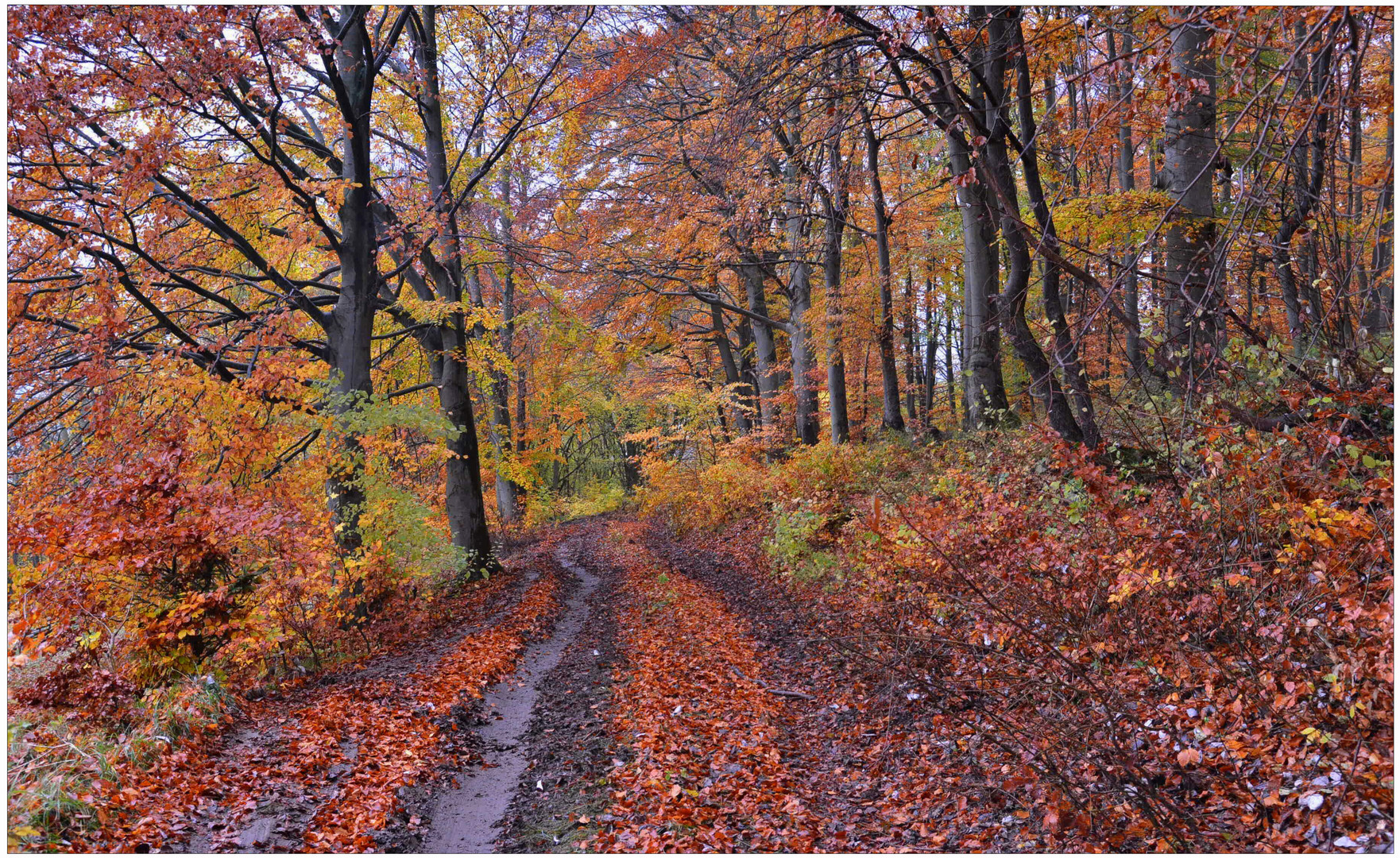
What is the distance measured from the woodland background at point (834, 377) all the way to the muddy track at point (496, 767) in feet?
4.03

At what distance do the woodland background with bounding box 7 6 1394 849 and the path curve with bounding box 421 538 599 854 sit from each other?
1219mm

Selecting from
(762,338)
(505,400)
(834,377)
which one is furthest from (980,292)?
(505,400)

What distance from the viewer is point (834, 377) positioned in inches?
677

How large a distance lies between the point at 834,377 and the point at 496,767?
12718 millimetres

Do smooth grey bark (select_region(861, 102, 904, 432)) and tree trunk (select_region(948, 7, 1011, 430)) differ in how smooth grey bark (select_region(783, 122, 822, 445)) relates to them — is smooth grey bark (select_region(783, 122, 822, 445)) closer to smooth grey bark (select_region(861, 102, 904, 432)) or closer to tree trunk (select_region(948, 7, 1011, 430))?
smooth grey bark (select_region(861, 102, 904, 432))

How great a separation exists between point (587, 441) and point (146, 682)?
3793 centimetres

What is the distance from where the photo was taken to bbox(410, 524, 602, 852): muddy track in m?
4.93

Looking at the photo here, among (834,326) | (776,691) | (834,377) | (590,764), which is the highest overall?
(834,326)

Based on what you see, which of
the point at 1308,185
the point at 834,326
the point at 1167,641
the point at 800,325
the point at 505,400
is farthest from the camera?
the point at 505,400

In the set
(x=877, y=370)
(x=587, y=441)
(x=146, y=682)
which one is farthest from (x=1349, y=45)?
(x=587, y=441)

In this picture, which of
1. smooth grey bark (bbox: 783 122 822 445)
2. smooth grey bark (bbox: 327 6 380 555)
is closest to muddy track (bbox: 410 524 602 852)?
smooth grey bark (bbox: 327 6 380 555)

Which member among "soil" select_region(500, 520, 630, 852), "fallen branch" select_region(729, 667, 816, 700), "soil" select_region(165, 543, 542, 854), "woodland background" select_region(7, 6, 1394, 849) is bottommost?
"fallen branch" select_region(729, 667, 816, 700)

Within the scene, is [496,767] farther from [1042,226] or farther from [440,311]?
[440,311]

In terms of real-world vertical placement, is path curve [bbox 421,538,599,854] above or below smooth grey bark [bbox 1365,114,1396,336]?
below
